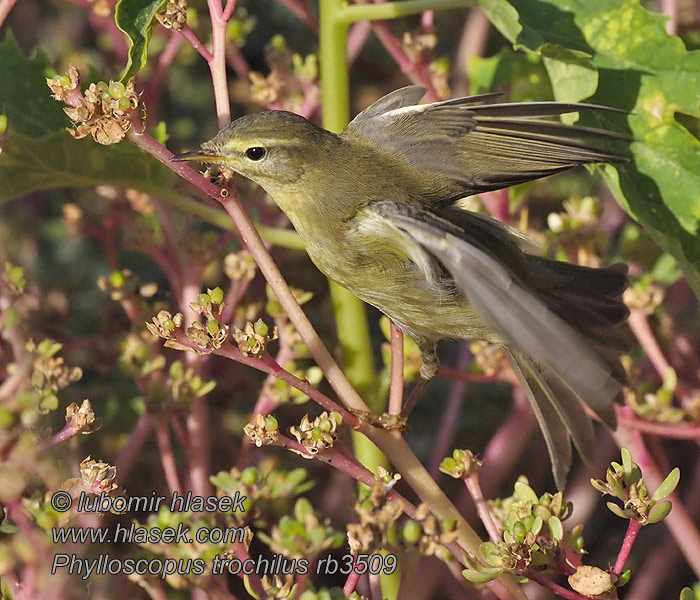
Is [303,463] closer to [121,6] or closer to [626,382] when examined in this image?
[626,382]

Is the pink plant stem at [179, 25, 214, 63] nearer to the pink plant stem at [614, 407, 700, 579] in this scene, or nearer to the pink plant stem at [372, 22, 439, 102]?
the pink plant stem at [372, 22, 439, 102]

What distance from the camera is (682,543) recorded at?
1.91 m

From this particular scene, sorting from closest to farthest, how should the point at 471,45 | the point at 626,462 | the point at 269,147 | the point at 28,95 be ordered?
1. the point at 626,462
2. the point at 269,147
3. the point at 28,95
4. the point at 471,45

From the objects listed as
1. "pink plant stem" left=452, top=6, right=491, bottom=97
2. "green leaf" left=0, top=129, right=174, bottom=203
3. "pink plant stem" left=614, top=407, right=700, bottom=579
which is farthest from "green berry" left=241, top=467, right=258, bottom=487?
"pink plant stem" left=452, top=6, right=491, bottom=97

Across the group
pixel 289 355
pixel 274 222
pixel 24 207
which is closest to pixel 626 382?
pixel 289 355

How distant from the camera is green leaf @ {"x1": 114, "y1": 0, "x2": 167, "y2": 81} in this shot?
1.49 meters

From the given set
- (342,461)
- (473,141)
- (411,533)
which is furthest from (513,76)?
(411,533)

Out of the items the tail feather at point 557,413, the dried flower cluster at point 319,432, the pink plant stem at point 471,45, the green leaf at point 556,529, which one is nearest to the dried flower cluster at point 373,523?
the dried flower cluster at point 319,432

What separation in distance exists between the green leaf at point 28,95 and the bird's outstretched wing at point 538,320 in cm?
77

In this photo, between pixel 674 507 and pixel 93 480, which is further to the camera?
pixel 674 507

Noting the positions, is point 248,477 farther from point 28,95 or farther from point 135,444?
point 28,95

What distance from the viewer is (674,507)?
6.27 ft

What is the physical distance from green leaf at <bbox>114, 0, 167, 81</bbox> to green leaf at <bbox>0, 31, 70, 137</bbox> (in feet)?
1.75

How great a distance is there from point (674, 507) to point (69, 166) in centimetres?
145
